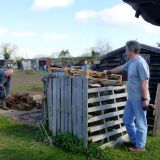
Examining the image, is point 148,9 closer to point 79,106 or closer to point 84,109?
point 84,109

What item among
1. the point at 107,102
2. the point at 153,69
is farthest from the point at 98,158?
the point at 153,69

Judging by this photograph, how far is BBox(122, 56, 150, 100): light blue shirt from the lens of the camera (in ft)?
23.1

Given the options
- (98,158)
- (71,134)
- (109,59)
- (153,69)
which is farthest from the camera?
(109,59)

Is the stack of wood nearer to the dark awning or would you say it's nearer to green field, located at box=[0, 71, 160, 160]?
green field, located at box=[0, 71, 160, 160]

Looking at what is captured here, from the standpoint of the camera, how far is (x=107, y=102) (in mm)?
8000

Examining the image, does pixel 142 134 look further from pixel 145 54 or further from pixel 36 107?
pixel 36 107

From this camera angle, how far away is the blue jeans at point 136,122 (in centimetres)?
720

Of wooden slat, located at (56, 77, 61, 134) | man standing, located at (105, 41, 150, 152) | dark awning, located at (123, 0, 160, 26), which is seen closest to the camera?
dark awning, located at (123, 0, 160, 26)

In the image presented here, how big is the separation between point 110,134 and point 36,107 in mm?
4763

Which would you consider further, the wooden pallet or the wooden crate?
the wooden pallet

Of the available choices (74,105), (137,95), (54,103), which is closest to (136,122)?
(137,95)

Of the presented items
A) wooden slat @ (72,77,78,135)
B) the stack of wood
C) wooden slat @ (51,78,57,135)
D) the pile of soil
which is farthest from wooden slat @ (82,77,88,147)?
the pile of soil

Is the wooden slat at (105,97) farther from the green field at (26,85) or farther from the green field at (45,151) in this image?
the green field at (26,85)

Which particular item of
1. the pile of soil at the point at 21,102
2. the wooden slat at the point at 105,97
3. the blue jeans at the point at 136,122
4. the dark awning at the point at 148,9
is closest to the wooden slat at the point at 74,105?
the wooden slat at the point at 105,97
